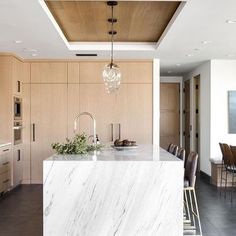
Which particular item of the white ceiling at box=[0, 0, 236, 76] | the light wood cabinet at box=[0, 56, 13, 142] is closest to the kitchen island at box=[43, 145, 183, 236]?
the white ceiling at box=[0, 0, 236, 76]

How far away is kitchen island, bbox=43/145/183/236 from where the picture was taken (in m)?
3.25

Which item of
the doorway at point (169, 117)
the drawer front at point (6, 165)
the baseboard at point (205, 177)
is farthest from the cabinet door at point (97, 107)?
the doorway at point (169, 117)

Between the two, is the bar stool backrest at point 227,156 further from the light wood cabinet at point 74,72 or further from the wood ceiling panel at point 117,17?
the light wood cabinet at point 74,72

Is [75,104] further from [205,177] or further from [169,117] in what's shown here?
[169,117]

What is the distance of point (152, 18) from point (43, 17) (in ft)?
5.21

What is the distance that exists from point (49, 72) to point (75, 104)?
2.89 feet

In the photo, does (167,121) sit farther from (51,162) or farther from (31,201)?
(51,162)

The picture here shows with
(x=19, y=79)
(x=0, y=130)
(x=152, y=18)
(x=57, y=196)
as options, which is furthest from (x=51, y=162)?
(x=19, y=79)

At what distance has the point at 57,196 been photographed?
3.27 m

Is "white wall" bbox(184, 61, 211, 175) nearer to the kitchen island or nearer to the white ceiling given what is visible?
the white ceiling

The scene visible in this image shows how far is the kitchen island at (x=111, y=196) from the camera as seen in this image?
3246 mm

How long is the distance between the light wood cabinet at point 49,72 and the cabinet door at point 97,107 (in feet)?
1.63

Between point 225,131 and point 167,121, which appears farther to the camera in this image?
point 167,121

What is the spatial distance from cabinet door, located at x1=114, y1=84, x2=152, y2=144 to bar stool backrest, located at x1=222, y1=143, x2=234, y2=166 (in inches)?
66.1
